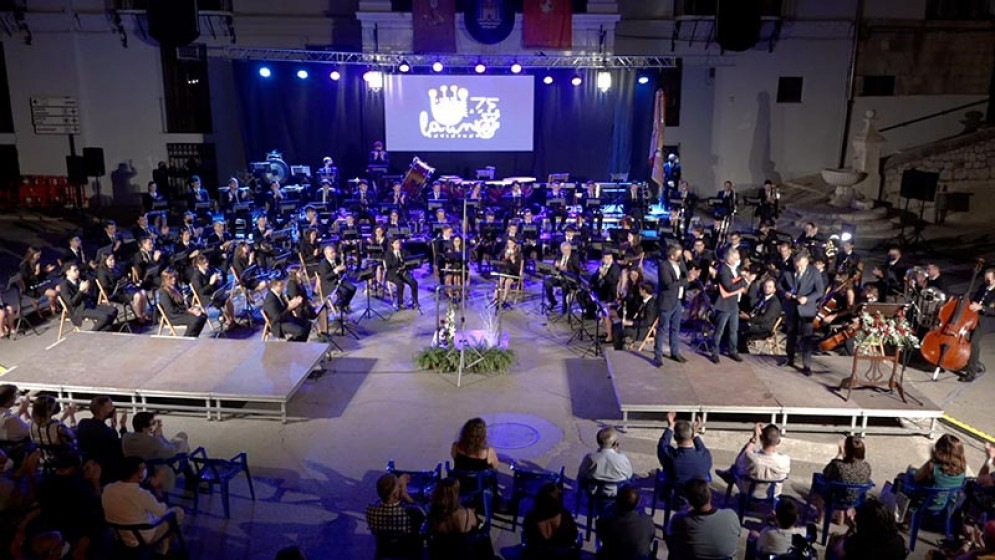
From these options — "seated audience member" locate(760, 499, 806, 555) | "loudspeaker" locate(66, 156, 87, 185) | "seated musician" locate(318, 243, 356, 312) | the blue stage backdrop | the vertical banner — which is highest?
the vertical banner

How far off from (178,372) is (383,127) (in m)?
14.1

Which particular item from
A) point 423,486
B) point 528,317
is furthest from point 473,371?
point 423,486

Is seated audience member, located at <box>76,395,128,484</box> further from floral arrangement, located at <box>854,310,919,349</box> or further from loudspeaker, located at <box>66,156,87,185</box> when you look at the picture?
loudspeaker, located at <box>66,156,87,185</box>

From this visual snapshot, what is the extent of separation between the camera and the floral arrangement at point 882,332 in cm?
924

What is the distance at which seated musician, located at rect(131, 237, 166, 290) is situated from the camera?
13359mm

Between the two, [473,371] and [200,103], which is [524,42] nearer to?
[200,103]

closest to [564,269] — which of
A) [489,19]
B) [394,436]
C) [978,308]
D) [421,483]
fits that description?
[394,436]

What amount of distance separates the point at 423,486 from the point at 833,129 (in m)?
20.5

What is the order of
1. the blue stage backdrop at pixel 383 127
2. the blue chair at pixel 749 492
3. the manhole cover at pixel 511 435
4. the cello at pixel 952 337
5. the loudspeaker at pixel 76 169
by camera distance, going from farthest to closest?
the blue stage backdrop at pixel 383 127 → the loudspeaker at pixel 76 169 → the cello at pixel 952 337 → the manhole cover at pixel 511 435 → the blue chair at pixel 749 492

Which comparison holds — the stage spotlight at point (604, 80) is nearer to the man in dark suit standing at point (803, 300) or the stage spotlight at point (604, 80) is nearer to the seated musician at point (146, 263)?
the seated musician at point (146, 263)

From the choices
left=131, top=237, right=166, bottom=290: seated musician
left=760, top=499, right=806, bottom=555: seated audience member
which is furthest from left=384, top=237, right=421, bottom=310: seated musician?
left=760, top=499, right=806, bottom=555: seated audience member

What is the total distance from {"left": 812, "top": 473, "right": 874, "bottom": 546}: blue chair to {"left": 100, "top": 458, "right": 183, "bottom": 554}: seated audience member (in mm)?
5472

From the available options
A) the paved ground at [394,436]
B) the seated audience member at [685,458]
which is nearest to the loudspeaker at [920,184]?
the paved ground at [394,436]

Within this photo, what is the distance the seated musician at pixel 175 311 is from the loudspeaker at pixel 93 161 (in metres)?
11.0
